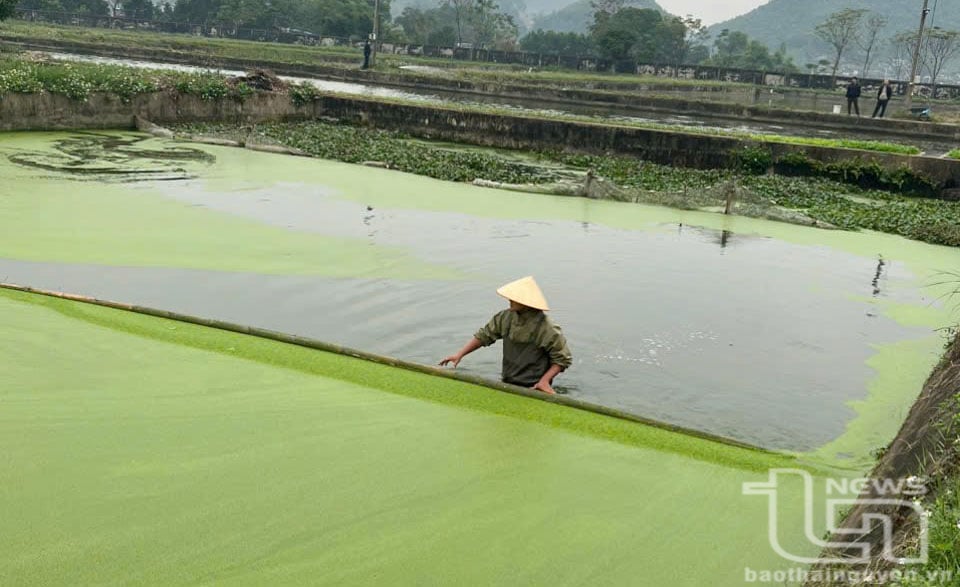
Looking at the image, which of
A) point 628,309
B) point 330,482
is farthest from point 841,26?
point 330,482

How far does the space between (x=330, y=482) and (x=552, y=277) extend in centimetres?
464

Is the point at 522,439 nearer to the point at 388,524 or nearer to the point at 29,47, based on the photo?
the point at 388,524

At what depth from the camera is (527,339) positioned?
5453 mm

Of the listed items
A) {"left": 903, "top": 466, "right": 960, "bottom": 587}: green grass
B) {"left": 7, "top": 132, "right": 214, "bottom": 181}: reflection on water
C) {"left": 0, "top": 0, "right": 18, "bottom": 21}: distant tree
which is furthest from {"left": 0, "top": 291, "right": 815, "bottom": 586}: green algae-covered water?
{"left": 0, "top": 0, "right": 18, "bottom": 21}: distant tree

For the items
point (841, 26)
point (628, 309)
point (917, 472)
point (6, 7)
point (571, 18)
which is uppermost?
point (571, 18)

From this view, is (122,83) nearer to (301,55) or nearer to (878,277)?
(878,277)

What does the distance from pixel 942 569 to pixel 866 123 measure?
2198cm

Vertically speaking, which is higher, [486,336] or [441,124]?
[441,124]

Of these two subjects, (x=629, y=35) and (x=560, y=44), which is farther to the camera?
(x=560, y=44)

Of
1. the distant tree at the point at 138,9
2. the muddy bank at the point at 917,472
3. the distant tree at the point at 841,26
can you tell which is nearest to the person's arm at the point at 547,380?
the muddy bank at the point at 917,472

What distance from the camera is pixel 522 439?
4.69 m

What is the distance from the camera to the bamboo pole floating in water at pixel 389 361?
492 centimetres

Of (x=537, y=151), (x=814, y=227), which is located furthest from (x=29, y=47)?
(x=814, y=227)

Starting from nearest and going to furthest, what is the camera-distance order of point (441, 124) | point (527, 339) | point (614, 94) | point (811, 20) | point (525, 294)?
point (525, 294), point (527, 339), point (441, 124), point (614, 94), point (811, 20)
